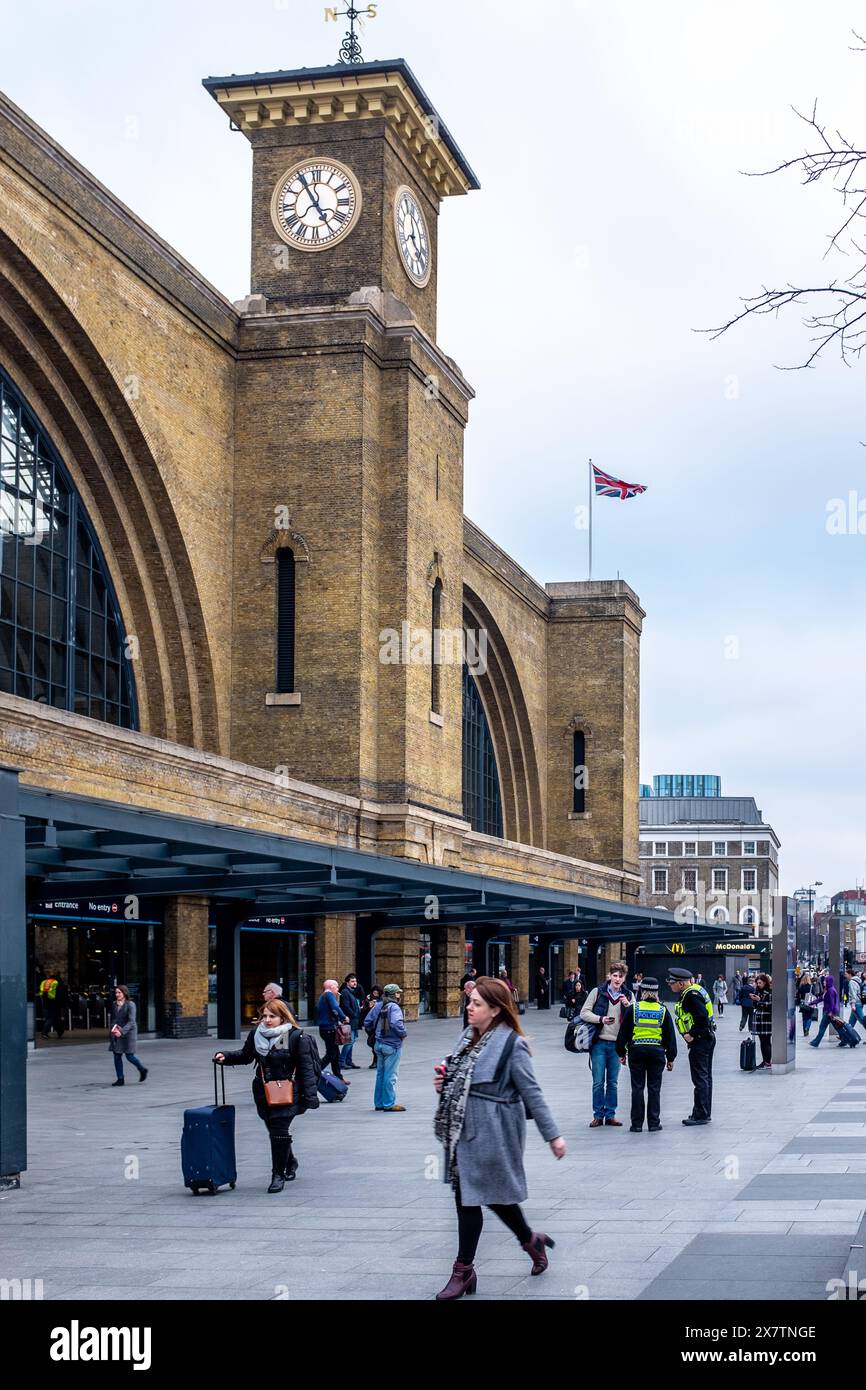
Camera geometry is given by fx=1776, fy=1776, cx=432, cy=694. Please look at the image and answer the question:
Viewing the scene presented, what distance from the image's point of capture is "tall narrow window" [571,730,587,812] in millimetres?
71750

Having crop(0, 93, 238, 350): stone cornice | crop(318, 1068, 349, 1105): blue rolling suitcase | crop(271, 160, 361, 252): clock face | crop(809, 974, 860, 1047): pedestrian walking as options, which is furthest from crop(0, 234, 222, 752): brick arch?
crop(318, 1068, 349, 1105): blue rolling suitcase

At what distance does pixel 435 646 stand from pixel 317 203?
11137mm

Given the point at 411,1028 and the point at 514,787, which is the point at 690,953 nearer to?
the point at 514,787

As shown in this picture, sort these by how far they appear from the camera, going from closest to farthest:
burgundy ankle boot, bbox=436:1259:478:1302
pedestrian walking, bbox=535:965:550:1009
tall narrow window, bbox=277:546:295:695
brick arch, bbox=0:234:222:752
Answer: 1. burgundy ankle boot, bbox=436:1259:478:1302
2. brick arch, bbox=0:234:222:752
3. tall narrow window, bbox=277:546:295:695
4. pedestrian walking, bbox=535:965:550:1009

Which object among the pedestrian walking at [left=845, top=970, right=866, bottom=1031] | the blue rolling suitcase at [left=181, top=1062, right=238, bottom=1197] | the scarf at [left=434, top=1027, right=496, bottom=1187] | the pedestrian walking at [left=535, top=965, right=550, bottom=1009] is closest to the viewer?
the scarf at [left=434, top=1027, right=496, bottom=1187]

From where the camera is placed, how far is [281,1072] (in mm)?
13164

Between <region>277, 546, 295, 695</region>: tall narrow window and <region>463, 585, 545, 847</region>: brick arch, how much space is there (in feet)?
71.2

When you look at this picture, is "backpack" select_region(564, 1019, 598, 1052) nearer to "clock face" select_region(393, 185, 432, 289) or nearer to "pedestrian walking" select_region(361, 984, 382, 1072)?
"pedestrian walking" select_region(361, 984, 382, 1072)

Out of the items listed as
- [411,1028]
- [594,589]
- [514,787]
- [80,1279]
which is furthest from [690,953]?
[80,1279]

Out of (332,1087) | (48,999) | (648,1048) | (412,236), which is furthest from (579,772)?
(648,1048)

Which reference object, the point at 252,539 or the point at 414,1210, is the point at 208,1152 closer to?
the point at 414,1210
